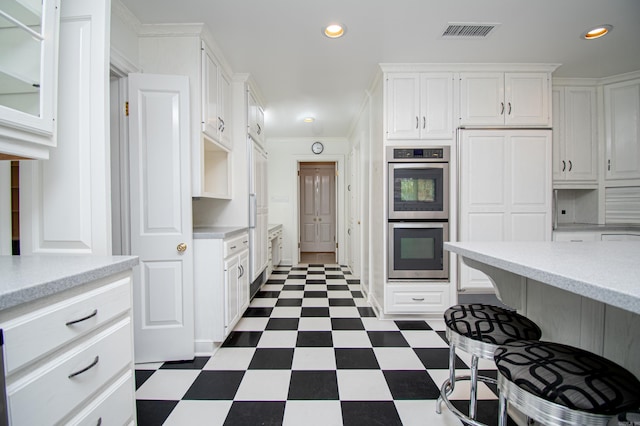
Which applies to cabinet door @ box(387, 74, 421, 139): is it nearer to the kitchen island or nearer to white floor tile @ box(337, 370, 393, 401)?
the kitchen island

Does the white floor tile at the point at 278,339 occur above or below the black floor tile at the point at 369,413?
below

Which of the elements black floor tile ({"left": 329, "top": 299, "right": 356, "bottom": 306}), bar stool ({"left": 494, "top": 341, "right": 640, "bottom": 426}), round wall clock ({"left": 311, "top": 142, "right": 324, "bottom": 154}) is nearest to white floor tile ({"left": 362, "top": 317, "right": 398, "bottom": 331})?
black floor tile ({"left": 329, "top": 299, "right": 356, "bottom": 306})

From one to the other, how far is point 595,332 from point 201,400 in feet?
6.15

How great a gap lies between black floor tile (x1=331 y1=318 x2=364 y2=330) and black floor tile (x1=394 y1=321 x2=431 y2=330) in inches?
14.3

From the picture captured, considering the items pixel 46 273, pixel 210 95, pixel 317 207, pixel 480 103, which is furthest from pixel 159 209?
pixel 317 207

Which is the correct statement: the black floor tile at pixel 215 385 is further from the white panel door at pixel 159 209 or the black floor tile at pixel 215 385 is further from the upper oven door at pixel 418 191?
the upper oven door at pixel 418 191

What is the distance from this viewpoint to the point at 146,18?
1.95 meters

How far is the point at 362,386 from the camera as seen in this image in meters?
1.64

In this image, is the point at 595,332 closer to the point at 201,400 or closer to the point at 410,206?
the point at 410,206

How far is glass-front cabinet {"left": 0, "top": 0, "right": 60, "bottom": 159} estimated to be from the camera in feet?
2.99

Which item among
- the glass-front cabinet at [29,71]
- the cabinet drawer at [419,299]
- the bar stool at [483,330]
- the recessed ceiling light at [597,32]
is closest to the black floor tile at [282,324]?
the cabinet drawer at [419,299]

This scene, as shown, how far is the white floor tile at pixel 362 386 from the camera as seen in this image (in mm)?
1541

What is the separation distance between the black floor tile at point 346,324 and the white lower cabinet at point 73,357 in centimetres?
172

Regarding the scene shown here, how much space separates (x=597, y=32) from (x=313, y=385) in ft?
11.2
